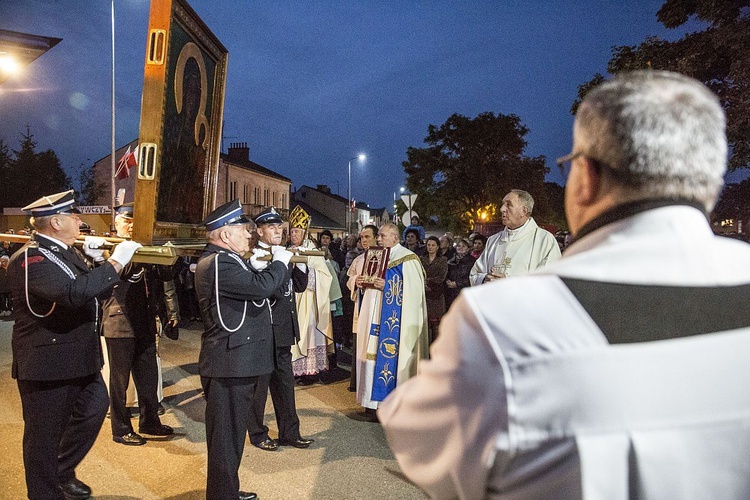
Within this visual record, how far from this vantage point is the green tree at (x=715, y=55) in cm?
922

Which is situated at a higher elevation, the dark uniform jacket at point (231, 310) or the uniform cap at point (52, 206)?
the uniform cap at point (52, 206)

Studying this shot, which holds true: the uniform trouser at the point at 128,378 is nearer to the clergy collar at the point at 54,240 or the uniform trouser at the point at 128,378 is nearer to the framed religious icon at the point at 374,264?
the clergy collar at the point at 54,240

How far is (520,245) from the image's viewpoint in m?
5.36

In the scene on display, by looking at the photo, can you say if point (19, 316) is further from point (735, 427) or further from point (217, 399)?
point (735, 427)

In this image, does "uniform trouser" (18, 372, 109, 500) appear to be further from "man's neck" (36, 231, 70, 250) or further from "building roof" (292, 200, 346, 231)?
"building roof" (292, 200, 346, 231)

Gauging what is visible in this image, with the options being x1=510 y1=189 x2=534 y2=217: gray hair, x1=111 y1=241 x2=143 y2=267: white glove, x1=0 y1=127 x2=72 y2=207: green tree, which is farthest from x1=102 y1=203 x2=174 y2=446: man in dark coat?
x1=0 y1=127 x2=72 y2=207: green tree

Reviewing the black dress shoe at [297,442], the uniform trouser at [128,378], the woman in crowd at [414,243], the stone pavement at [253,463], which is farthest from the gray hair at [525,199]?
the woman in crowd at [414,243]

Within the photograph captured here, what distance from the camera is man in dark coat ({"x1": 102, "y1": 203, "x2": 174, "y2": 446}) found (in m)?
5.17

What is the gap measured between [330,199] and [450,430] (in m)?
61.8

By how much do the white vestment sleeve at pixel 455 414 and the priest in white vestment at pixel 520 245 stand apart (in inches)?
166

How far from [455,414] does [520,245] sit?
15.0ft

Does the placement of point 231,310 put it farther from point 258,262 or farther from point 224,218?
point 224,218

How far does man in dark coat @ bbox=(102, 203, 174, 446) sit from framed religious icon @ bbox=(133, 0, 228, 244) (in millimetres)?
1392

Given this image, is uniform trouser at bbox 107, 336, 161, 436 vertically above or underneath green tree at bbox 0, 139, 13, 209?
underneath
